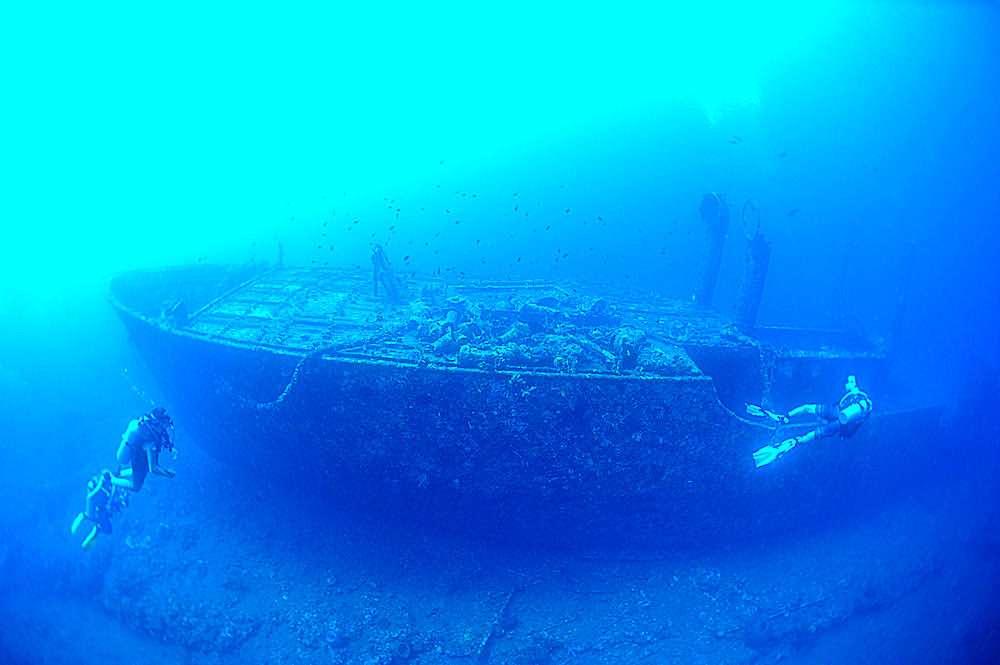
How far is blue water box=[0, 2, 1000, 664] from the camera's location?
19.4 ft

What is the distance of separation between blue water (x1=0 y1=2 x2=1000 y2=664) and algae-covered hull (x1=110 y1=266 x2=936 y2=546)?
0.79 m

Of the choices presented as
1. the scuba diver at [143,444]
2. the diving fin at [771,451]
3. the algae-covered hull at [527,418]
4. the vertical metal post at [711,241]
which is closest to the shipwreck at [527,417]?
the algae-covered hull at [527,418]

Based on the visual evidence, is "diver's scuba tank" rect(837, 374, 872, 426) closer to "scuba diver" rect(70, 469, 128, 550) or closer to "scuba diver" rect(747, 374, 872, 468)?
"scuba diver" rect(747, 374, 872, 468)

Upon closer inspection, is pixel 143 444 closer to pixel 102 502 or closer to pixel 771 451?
pixel 102 502

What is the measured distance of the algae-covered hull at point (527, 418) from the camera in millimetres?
5004

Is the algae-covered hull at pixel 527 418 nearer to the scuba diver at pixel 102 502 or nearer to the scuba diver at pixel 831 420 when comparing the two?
the scuba diver at pixel 831 420

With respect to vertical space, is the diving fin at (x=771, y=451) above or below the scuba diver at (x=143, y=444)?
above

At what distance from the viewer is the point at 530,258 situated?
17.3 m

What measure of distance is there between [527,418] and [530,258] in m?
12.8

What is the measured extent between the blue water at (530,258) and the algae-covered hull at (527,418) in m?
0.79

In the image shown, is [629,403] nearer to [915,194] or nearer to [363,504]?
[363,504]

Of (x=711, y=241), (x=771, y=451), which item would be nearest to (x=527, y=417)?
(x=771, y=451)

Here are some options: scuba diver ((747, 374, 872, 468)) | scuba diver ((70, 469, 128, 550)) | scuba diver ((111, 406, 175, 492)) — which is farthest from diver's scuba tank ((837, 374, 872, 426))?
scuba diver ((70, 469, 128, 550))

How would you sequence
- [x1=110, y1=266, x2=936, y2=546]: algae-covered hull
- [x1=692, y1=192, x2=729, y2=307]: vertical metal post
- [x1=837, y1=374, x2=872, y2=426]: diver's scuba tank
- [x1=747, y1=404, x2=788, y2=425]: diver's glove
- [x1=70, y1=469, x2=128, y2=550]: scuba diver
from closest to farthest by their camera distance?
[x1=110, y1=266, x2=936, y2=546]: algae-covered hull, [x1=837, y1=374, x2=872, y2=426]: diver's scuba tank, [x1=747, y1=404, x2=788, y2=425]: diver's glove, [x1=70, y1=469, x2=128, y2=550]: scuba diver, [x1=692, y1=192, x2=729, y2=307]: vertical metal post
